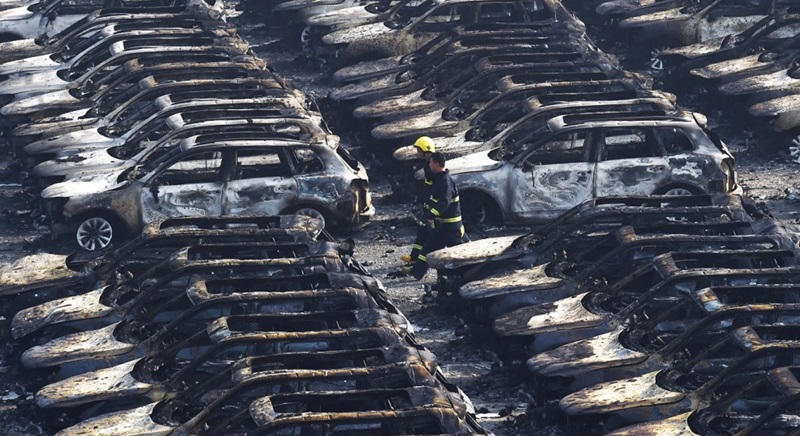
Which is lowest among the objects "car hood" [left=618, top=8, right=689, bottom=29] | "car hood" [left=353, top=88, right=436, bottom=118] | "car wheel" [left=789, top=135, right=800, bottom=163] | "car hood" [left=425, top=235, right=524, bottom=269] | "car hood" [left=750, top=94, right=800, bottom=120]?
"car wheel" [left=789, top=135, right=800, bottom=163]

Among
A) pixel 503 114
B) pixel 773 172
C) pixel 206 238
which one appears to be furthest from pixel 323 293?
pixel 773 172

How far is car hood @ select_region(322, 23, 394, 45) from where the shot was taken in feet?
82.4

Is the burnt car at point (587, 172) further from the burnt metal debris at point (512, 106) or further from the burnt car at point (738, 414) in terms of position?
the burnt car at point (738, 414)

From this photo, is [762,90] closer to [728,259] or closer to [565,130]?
[565,130]

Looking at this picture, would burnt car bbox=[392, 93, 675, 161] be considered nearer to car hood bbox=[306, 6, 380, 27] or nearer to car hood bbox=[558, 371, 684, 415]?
car hood bbox=[306, 6, 380, 27]

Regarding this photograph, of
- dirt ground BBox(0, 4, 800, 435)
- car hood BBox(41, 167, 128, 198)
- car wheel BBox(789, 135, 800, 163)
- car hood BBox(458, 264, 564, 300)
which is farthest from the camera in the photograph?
car wheel BBox(789, 135, 800, 163)

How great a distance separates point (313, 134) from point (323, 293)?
17.3ft

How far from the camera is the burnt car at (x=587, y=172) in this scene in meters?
20.3

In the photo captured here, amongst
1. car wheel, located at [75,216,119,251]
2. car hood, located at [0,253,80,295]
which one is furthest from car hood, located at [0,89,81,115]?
car hood, located at [0,253,80,295]

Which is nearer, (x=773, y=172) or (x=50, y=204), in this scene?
(x=50, y=204)

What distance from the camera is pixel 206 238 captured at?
56.9 ft

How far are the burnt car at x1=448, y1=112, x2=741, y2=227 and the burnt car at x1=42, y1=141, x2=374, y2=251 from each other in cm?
153

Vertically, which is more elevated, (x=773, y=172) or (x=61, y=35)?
(x=61, y=35)

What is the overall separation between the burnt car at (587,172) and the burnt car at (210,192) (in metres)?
1.53
